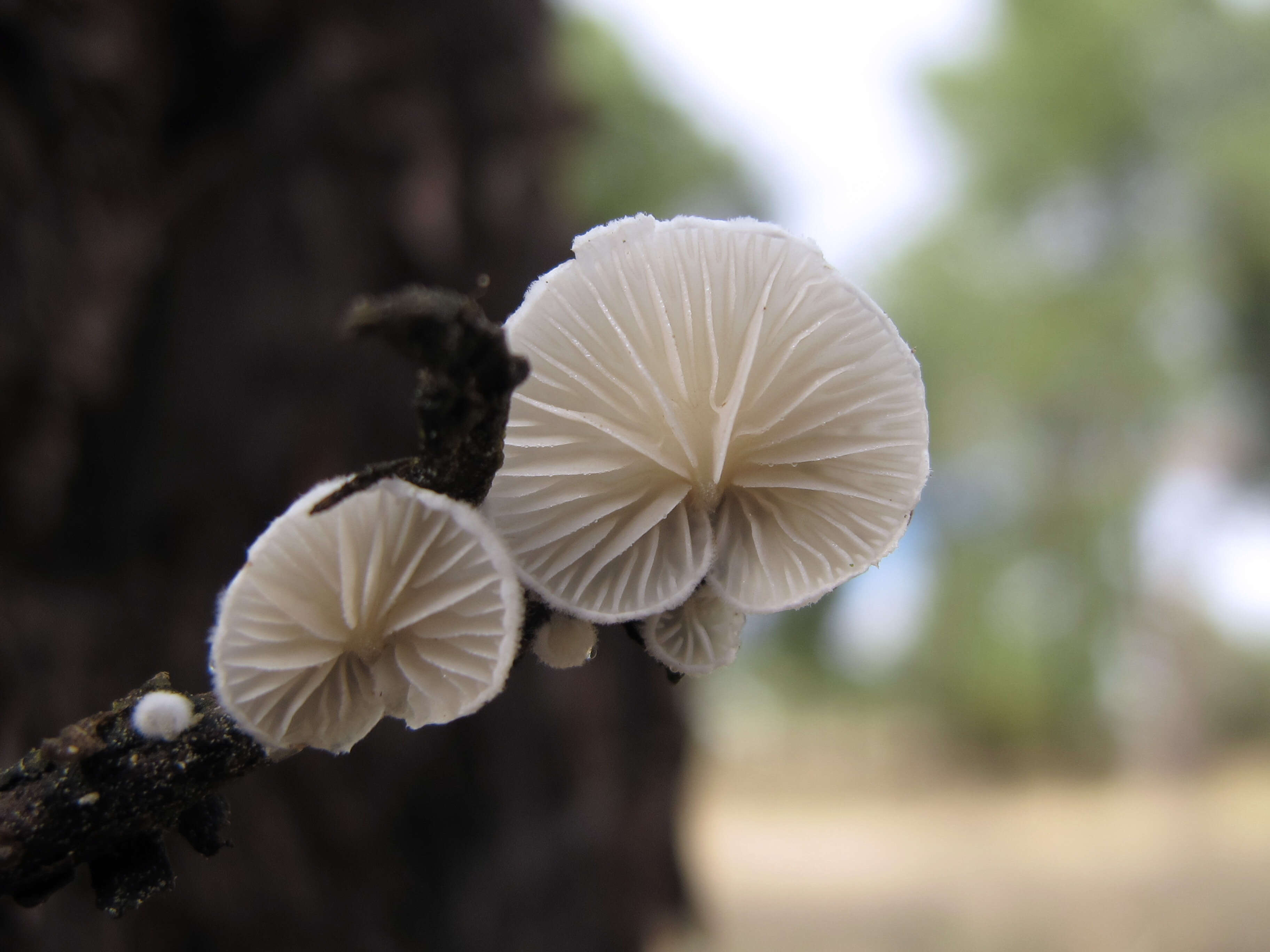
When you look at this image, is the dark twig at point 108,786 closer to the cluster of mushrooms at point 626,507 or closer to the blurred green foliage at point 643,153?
the cluster of mushrooms at point 626,507

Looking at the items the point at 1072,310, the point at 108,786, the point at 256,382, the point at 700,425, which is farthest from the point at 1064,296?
the point at 108,786

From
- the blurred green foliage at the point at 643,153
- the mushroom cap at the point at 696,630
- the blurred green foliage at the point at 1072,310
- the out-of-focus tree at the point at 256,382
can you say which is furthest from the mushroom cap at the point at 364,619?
the blurred green foliage at the point at 1072,310

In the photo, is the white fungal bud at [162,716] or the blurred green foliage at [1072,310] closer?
the white fungal bud at [162,716]

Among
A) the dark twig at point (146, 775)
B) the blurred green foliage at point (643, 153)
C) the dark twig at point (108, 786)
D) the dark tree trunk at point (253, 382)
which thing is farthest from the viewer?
the blurred green foliage at point (643, 153)

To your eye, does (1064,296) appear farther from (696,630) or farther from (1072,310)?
(696,630)

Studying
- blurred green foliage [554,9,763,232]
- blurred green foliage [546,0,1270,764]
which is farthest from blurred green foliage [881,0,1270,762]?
blurred green foliage [554,9,763,232]

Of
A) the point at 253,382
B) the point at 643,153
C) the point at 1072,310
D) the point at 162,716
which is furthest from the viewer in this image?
the point at 1072,310

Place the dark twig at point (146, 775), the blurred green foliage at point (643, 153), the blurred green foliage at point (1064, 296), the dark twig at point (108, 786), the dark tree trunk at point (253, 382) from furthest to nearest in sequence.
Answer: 1. the blurred green foliage at point (1064, 296)
2. the blurred green foliage at point (643, 153)
3. the dark tree trunk at point (253, 382)
4. the dark twig at point (108, 786)
5. the dark twig at point (146, 775)
